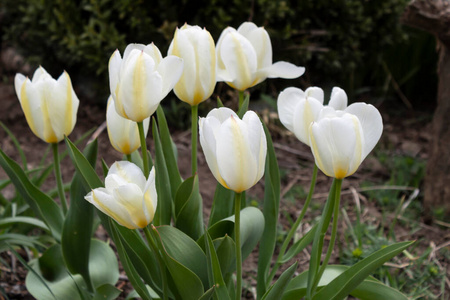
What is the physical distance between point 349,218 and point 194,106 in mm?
1321

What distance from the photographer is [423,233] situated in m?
2.37

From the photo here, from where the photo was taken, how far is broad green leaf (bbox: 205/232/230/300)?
117 centimetres

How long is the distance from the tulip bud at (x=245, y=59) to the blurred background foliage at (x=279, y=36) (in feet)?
4.92

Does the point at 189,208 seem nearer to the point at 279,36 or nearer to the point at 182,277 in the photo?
the point at 182,277

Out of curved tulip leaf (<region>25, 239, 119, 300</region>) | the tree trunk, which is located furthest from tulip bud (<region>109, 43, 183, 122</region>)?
the tree trunk

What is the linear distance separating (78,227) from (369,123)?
31.2 inches

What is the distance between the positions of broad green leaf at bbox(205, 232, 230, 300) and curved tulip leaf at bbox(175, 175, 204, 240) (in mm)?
191

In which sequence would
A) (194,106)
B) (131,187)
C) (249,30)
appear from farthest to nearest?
(249,30) → (194,106) → (131,187)

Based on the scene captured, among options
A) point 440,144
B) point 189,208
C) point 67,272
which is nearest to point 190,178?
point 189,208

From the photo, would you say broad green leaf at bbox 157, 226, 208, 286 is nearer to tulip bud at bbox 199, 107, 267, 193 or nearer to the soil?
tulip bud at bbox 199, 107, 267, 193

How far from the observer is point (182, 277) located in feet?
4.05

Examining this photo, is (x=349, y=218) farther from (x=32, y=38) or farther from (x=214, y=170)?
(x=32, y=38)

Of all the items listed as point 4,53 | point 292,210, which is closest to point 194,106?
point 292,210

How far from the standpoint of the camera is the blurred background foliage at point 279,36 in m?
3.24
